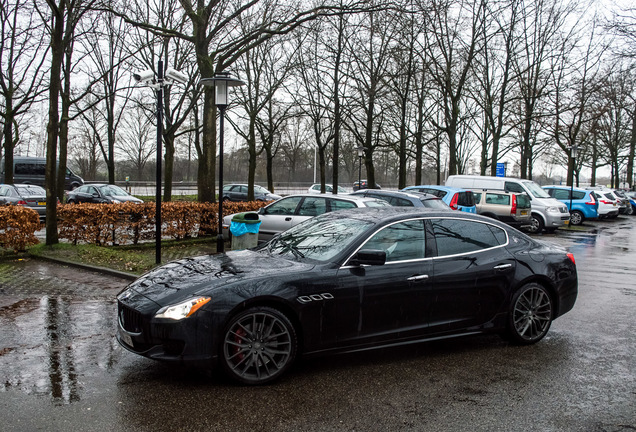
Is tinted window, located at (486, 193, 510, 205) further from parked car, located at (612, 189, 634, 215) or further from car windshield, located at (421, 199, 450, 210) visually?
parked car, located at (612, 189, 634, 215)

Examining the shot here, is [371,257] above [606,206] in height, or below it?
below

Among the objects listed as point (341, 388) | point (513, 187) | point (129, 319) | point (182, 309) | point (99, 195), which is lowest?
point (341, 388)

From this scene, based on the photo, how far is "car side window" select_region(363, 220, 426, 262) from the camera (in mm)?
5391

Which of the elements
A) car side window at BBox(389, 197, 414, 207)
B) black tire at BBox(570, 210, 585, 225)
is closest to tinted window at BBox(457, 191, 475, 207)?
car side window at BBox(389, 197, 414, 207)

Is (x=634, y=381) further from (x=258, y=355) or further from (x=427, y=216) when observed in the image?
(x=258, y=355)

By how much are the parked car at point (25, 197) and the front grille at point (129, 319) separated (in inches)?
639

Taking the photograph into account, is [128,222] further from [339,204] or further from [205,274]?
[205,274]

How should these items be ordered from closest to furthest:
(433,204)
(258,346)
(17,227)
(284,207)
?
1. (258,346)
2. (17,227)
3. (284,207)
4. (433,204)

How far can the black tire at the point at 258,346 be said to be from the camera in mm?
4602

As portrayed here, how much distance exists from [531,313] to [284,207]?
807cm

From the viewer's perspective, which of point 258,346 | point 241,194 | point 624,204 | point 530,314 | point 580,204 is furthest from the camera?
point 241,194

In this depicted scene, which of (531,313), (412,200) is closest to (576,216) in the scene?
(412,200)

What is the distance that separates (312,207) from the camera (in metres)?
12.9

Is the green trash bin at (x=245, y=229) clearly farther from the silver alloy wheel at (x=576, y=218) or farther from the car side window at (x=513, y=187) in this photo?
the silver alloy wheel at (x=576, y=218)
